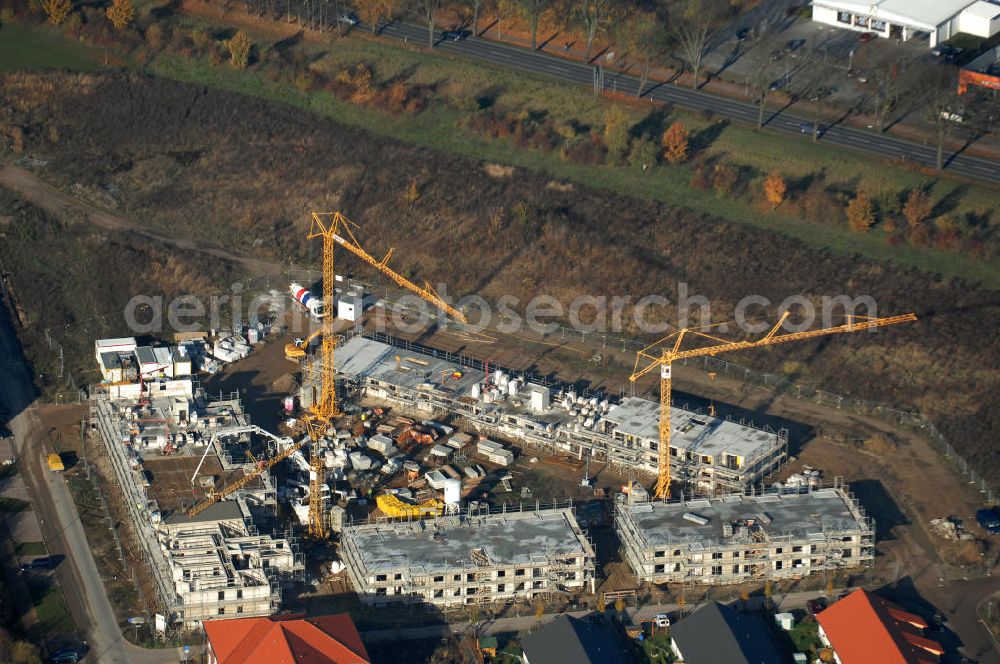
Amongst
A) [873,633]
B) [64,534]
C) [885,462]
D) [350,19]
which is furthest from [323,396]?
[350,19]

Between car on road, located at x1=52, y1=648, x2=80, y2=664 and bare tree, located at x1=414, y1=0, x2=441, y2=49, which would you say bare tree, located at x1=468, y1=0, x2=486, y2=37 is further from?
car on road, located at x1=52, y1=648, x2=80, y2=664

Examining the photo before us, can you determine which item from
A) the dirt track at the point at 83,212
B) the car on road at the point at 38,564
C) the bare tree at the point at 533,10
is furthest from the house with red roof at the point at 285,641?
the bare tree at the point at 533,10

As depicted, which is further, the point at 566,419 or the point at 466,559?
the point at 566,419

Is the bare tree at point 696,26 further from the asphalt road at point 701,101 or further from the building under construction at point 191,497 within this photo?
the building under construction at point 191,497

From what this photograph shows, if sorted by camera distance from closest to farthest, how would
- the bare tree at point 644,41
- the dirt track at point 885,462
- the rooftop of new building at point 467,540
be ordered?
the rooftop of new building at point 467,540 < the dirt track at point 885,462 < the bare tree at point 644,41

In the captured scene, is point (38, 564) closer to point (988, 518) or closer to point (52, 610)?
point (52, 610)

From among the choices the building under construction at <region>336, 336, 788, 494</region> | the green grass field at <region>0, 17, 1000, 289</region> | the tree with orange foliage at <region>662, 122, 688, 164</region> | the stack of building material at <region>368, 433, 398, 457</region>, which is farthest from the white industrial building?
the stack of building material at <region>368, 433, 398, 457</region>
